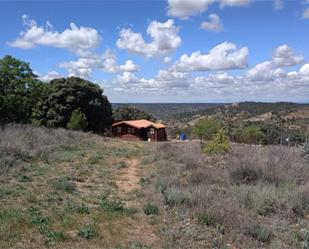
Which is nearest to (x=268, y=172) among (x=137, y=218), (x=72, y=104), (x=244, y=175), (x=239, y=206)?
(x=244, y=175)

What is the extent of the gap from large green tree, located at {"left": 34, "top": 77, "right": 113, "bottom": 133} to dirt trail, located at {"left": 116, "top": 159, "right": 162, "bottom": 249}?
1189 inches

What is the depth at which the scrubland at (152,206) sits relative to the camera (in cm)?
672

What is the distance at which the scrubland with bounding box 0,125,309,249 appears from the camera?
6.72 meters

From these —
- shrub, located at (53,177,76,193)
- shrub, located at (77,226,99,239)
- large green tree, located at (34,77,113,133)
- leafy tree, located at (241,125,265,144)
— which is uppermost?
large green tree, located at (34,77,113,133)

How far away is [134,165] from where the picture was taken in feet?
54.9

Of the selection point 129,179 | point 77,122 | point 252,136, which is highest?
point 77,122

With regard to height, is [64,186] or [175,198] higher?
[64,186]

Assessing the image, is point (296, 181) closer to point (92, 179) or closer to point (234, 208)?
point (234, 208)

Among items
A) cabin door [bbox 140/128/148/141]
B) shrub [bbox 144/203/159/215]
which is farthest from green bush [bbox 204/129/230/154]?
cabin door [bbox 140/128/148/141]

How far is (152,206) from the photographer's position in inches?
339

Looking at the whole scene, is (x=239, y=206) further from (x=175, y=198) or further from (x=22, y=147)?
(x=22, y=147)

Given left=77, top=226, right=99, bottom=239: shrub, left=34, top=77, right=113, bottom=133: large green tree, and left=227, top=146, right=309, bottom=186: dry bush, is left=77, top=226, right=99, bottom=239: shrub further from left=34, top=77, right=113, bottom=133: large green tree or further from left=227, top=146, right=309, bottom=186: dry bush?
left=34, top=77, right=113, bottom=133: large green tree

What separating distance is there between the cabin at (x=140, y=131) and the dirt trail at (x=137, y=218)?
3219cm

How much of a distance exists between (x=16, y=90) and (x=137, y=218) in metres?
21.7
